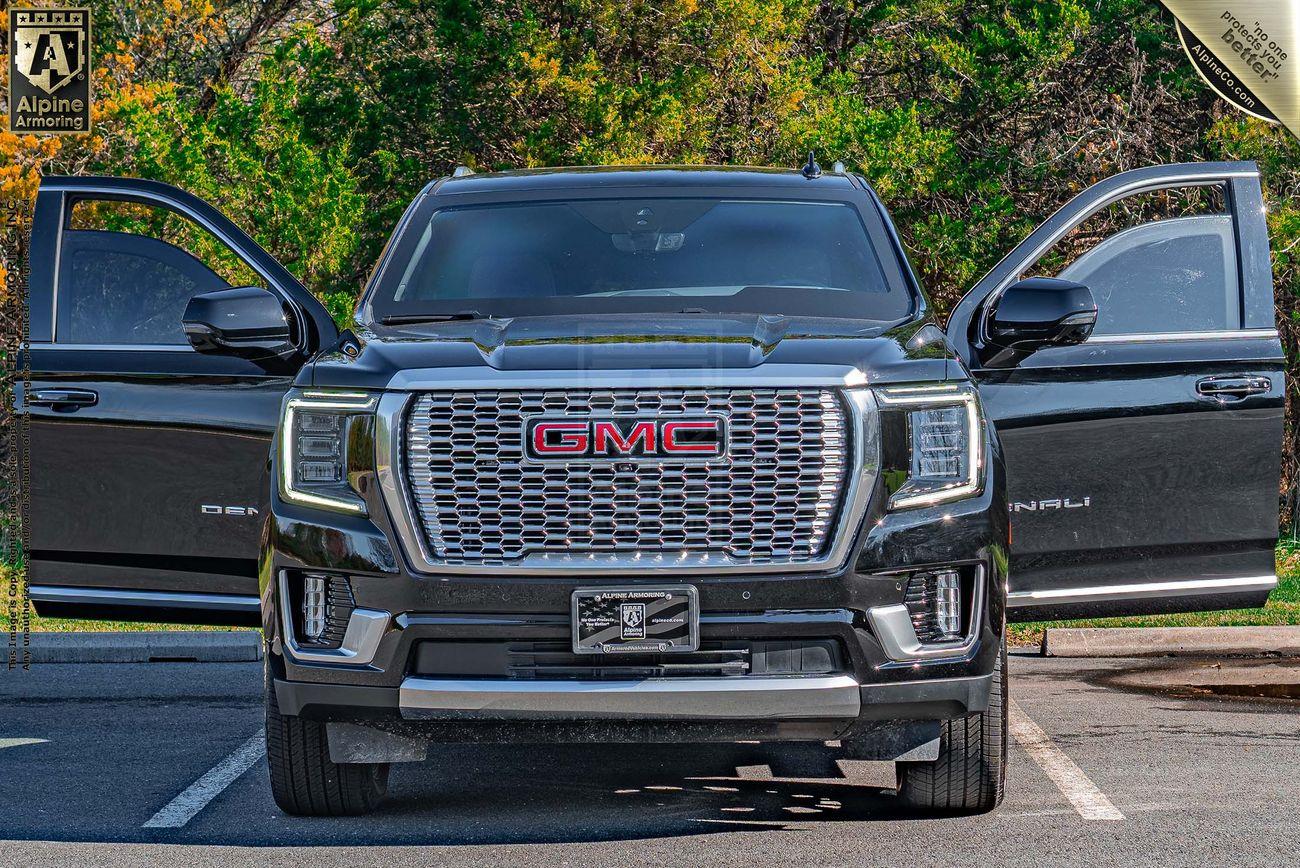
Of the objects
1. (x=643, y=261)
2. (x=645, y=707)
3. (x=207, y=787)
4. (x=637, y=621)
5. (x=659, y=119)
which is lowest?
(x=207, y=787)

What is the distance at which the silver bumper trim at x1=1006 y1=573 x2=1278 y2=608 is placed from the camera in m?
7.05

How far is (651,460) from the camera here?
5402mm

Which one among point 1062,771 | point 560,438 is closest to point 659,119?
point 1062,771

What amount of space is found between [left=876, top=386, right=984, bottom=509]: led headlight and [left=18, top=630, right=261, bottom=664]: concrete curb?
5.80 meters

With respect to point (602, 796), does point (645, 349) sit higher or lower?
higher

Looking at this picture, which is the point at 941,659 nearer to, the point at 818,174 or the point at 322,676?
the point at 322,676

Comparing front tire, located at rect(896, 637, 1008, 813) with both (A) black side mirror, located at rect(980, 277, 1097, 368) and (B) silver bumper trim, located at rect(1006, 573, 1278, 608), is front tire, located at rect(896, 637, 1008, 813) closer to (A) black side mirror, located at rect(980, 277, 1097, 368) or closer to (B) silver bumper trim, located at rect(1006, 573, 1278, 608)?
(B) silver bumper trim, located at rect(1006, 573, 1278, 608)

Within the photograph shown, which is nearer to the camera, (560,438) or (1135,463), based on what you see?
(560,438)

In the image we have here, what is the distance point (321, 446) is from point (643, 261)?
1.74 meters

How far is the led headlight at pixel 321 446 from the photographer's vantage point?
5.50 metres

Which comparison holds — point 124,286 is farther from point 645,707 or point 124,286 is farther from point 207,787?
point 645,707

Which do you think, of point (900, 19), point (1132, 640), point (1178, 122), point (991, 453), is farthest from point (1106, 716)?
point (900, 19)

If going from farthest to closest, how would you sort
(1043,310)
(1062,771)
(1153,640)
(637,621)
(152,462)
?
(1153,640), (152,462), (1062,771), (1043,310), (637,621)

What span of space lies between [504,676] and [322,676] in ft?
1.81
